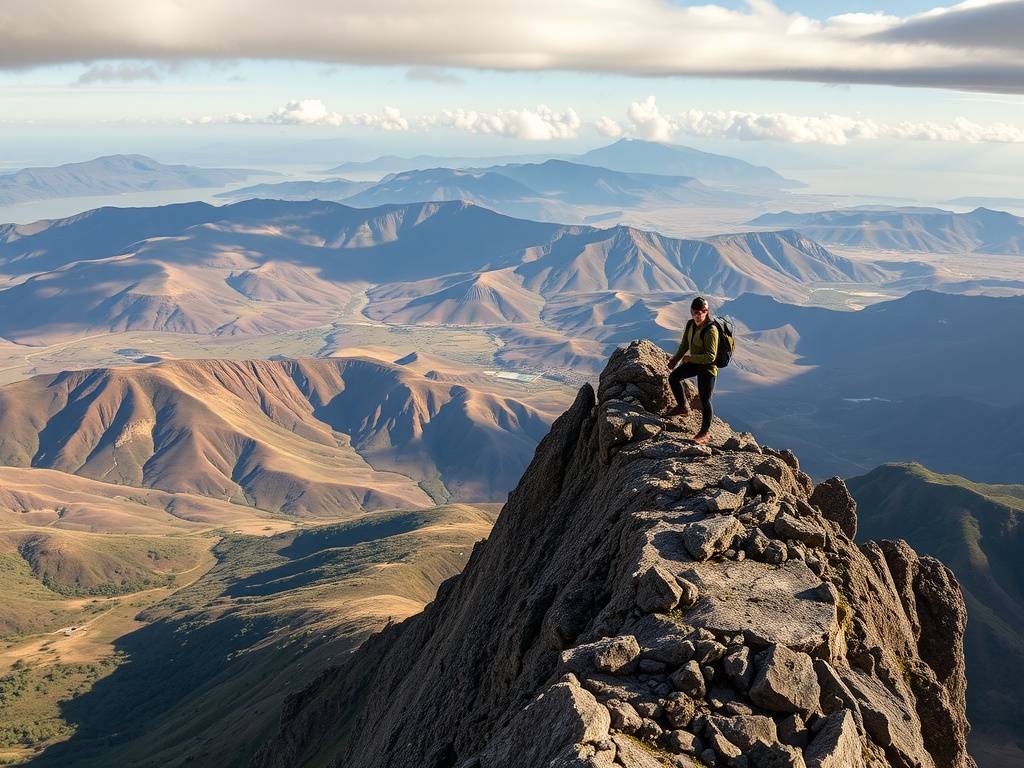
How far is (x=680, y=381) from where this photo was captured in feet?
95.7

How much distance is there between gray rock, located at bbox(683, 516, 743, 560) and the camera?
65.3ft

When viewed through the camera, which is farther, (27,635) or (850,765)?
(27,635)

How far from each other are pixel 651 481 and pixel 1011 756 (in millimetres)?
95429

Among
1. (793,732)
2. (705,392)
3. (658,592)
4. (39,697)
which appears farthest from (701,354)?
(39,697)

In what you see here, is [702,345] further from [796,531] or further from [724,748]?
[724,748]

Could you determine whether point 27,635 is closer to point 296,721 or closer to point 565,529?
point 296,721

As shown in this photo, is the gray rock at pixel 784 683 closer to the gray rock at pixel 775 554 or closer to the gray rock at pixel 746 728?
the gray rock at pixel 746 728

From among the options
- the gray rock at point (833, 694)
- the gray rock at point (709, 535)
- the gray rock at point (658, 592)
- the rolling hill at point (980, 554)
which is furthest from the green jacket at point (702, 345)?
the rolling hill at point (980, 554)

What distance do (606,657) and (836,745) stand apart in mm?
4058

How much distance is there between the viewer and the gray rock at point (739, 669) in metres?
15.4

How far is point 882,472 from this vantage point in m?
188

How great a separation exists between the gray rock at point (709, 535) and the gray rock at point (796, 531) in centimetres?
132

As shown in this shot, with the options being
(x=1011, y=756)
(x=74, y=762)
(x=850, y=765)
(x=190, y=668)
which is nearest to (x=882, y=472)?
(x=1011, y=756)

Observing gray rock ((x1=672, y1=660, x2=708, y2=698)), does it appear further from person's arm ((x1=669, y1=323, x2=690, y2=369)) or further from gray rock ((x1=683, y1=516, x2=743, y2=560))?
person's arm ((x1=669, y1=323, x2=690, y2=369))
